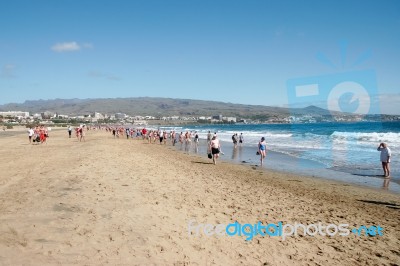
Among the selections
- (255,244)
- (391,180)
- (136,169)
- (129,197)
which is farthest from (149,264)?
(391,180)

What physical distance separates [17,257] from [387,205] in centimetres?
928

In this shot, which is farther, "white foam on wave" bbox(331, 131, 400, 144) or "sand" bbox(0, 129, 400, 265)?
"white foam on wave" bbox(331, 131, 400, 144)

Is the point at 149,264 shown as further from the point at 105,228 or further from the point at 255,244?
the point at 255,244

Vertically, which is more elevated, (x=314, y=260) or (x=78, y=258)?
(x=78, y=258)

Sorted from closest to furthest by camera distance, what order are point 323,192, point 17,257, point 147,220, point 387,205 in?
point 17,257 < point 147,220 < point 387,205 < point 323,192

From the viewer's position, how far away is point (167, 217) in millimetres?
6770

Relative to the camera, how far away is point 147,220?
648 cm

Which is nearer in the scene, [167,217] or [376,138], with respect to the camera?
[167,217]

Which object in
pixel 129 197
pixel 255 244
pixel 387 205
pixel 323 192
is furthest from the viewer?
pixel 323 192

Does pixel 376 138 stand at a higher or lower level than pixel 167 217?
lower

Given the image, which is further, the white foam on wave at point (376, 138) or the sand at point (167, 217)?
the white foam on wave at point (376, 138)

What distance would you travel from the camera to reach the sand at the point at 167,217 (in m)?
5.02

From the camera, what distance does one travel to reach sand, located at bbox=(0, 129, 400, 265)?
198 inches

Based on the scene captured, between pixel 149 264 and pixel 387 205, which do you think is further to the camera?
pixel 387 205
